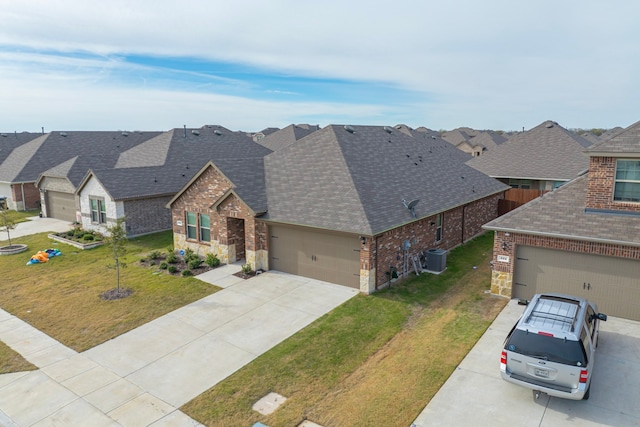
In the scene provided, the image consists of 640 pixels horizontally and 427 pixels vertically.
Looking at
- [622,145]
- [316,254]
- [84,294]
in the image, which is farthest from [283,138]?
[622,145]

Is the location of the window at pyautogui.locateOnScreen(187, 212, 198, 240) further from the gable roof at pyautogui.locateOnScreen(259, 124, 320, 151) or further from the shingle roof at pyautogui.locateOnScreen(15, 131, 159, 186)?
the gable roof at pyautogui.locateOnScreen(259, 124, 320, 151)

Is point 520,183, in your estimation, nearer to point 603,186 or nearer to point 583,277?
point 603,186

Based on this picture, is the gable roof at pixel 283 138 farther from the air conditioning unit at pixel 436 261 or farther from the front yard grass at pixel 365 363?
the front yard grass at pixel 365 363

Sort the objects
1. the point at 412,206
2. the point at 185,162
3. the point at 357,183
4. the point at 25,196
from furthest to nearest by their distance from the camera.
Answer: the point at 25,196, the point at 185,162, the point at 412,206, the point at 357,183

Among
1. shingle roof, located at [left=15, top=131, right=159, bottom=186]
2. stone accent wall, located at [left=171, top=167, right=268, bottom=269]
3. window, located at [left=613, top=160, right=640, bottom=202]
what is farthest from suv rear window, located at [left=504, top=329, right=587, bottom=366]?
shingle roof, located at [left=15, top=131, right=159, bottom=186]

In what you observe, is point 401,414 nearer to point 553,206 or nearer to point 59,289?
point 553,206

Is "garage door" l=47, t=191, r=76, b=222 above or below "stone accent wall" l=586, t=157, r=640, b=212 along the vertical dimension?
below
